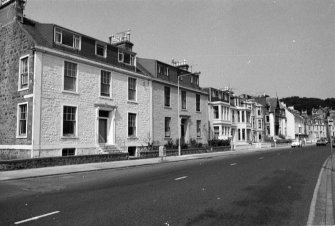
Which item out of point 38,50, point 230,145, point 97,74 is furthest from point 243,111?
point 38,50

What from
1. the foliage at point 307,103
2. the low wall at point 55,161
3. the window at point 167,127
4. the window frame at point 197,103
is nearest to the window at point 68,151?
the low wall at point 55,161

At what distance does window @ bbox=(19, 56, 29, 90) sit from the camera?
22.2 metres

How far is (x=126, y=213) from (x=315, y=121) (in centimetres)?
13766

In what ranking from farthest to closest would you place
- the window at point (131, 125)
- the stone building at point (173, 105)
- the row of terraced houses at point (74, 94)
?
the stone building at point (173, 105) < the window at point (131, 125) < the row of terraced houses at point (74, 94)

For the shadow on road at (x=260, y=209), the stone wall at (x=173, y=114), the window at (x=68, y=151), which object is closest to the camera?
the shadow on road at (x=260, y=209)

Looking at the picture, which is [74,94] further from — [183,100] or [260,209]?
[260,209]

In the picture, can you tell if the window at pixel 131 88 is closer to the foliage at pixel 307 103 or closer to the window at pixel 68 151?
the window at pixel 68 151

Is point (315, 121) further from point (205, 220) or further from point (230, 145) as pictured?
point (205, 220)

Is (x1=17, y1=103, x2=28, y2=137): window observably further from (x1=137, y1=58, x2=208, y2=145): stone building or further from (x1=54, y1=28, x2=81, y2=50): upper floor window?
(x1=137, y1=58, x2=208, y2=145): stone building

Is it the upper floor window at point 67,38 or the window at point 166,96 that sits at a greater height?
the upper floor window at point 67,38

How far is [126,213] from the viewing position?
747cm

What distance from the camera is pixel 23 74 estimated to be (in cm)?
2250

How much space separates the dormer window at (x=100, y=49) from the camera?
2699 cm

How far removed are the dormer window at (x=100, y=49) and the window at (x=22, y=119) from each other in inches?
309
